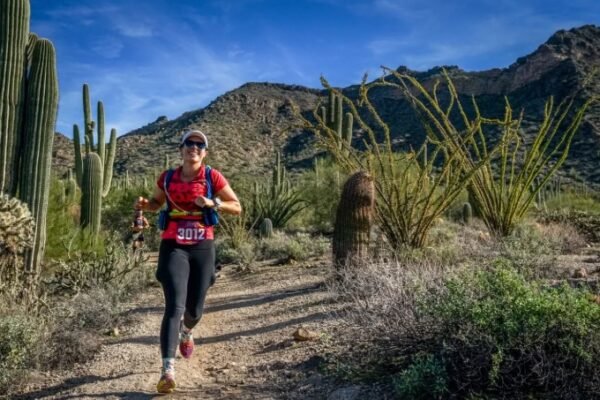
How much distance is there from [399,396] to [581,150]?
3282 centimetres

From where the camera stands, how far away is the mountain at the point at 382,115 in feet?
120

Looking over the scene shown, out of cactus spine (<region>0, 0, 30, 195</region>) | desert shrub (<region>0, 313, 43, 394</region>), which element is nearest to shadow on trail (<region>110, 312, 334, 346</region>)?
desert shrub (<region>0, 313, 43, 394</region>)

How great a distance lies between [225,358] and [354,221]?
297 cm

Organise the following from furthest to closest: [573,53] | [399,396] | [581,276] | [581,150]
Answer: [573,53]
[581,150]
[581,276]
[399,396]

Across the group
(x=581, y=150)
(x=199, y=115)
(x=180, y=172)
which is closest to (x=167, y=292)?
(x=180, y=172)

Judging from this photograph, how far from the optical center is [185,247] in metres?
4.22

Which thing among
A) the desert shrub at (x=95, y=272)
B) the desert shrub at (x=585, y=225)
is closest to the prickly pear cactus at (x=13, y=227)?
the desert shrub at (x=95, y=272)

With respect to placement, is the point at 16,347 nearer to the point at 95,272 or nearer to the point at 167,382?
the point at 167,382

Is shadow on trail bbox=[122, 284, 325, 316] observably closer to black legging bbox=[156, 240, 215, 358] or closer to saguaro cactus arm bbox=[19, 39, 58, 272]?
saguaro cactus arm bbox=[19, 39, 58, 272]

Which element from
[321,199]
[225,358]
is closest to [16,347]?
[225,358]

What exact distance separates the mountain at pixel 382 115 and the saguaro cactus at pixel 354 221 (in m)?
26.0

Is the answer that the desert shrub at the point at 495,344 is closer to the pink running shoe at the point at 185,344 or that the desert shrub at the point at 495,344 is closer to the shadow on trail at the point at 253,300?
the pink running shoe at the point at 185,344

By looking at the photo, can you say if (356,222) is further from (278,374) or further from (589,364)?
(589,364)

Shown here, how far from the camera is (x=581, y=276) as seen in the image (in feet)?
21.1
